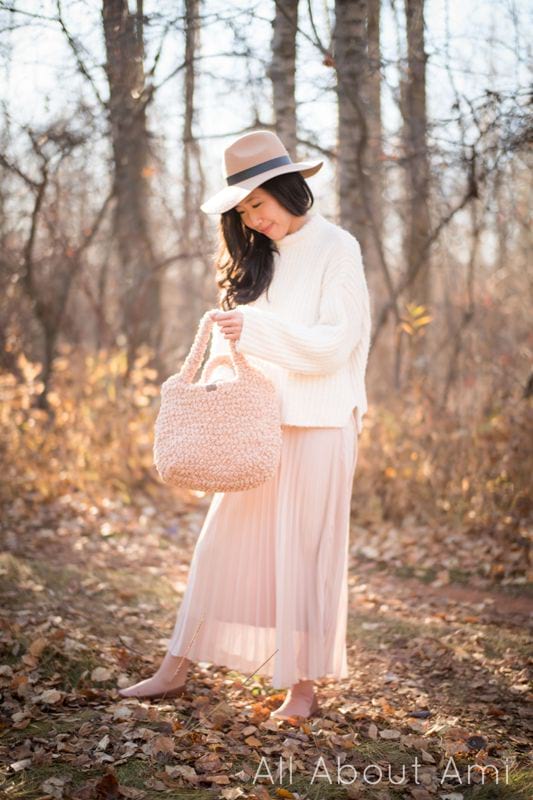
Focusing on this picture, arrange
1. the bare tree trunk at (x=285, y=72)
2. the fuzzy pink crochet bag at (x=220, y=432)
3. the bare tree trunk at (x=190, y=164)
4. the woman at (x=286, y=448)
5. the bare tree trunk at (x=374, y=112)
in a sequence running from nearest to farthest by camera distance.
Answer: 1. the fuzzy pink crochet bag at (x=220, y=432)
2. the woman at (x=286, y=448)
3. the bare tree trunk at (x=190, y=164)
4. the bare tree trunk at (x=285, y=72)
5. the bare tree trunk at (x=374, y=112)

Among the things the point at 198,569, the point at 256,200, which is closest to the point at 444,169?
the point at 256,200

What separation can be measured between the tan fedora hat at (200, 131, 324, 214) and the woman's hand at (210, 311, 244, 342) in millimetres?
433

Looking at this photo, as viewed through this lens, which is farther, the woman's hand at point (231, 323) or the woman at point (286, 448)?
the woman at point (286, 448)

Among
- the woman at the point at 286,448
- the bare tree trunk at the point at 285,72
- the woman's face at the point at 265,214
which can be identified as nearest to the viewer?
the woman at the point at 286,448

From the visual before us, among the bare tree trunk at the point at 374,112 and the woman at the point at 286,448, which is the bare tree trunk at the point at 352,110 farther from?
the woman at the point at 286,448

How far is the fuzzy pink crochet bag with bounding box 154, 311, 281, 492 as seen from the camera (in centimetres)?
270

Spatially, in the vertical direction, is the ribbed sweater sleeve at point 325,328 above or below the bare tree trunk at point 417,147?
below

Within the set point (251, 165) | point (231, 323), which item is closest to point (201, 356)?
point (231, 323)

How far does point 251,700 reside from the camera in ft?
10.5

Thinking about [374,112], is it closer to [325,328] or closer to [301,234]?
[301,234]

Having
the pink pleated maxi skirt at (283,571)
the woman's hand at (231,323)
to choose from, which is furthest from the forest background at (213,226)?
the woman's hand at (231,323)

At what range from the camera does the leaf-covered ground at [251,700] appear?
2424mm

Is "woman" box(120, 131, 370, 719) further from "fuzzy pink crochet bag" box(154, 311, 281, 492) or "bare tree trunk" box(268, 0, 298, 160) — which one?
"bare tree trunk" box(268, 0, 298, 160)

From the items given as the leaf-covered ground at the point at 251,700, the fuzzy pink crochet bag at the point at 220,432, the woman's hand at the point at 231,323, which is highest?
the woman's hand at the point at 231,323
